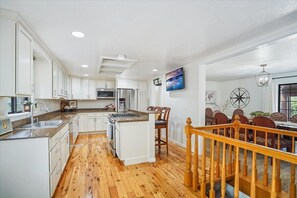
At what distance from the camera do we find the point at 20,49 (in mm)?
1766

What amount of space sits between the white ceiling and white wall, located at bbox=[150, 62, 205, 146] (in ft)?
3.09

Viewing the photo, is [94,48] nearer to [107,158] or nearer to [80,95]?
[107,158]

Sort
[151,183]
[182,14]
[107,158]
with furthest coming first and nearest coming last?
[107,158]
[151,183]
[182,14]

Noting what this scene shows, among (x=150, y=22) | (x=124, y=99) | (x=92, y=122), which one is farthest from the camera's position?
(x=92, y=122)

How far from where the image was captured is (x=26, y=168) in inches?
66.1

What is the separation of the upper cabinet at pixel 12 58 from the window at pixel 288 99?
7313 millimetres

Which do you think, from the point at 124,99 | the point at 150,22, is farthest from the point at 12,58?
the point at 124,99

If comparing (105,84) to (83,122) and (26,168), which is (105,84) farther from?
(26,168)

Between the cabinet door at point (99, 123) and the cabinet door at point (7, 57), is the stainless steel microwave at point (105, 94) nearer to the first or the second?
the cabinet door at point (99, 123)

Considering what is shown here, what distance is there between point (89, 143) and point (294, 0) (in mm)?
4909

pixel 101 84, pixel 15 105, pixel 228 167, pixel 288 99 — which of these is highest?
pixel 101 84

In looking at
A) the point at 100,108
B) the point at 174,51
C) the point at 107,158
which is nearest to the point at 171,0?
the point at 174,51

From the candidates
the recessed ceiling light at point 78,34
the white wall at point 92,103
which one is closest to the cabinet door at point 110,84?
the white wall at point 92,103

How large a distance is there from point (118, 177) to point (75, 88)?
14.3 feet
